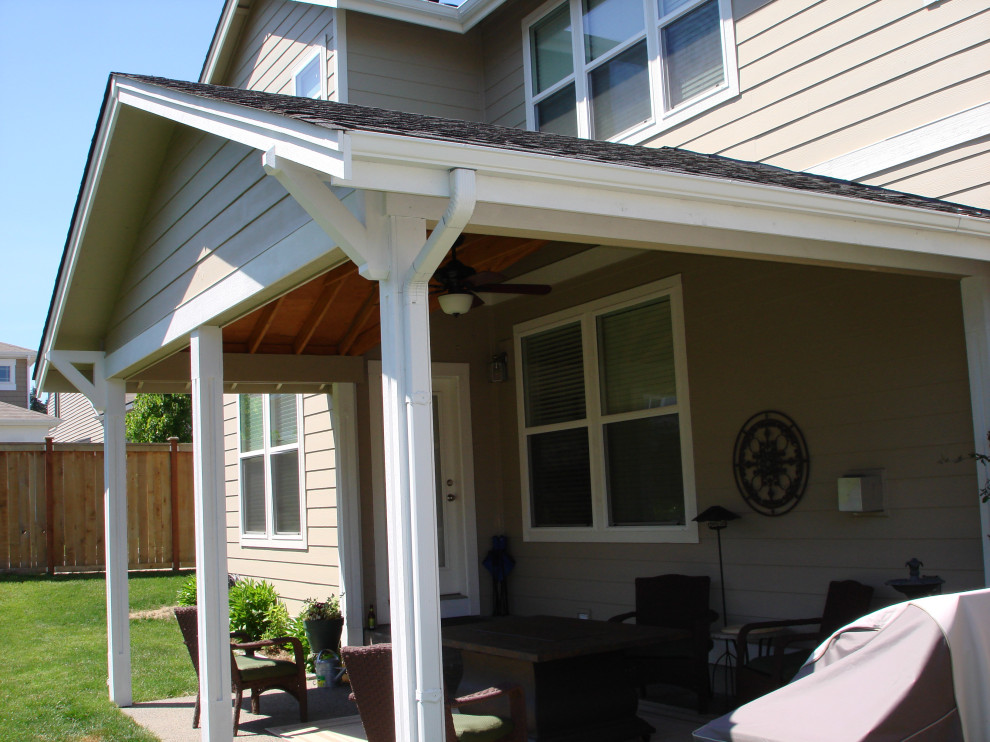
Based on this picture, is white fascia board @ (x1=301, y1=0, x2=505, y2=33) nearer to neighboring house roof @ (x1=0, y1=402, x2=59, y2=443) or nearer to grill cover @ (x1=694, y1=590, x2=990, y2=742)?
grill cover @ (x1=694, y1=590, x2=990, y2=742)

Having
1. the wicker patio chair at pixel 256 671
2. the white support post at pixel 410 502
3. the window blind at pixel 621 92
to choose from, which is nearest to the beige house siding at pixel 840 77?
the window blind at pixel 621 92

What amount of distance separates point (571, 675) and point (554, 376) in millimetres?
3078

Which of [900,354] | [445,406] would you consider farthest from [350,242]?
[445,406]

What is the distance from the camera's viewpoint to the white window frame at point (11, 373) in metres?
28.3

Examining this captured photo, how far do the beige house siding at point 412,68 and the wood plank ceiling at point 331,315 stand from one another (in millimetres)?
2122

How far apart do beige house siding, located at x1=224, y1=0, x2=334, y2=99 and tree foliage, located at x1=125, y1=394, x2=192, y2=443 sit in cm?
1036

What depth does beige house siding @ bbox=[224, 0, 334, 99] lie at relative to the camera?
905 centimetres

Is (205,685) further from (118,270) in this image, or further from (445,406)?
(445,406)

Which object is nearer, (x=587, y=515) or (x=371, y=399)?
(x=587, y=515)

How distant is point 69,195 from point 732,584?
551 centimetres

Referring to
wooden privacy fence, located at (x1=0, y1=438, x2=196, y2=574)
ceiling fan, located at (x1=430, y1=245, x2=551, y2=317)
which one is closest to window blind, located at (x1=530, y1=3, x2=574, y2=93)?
ceiling fan, located at (x1=430, y1=245, x2=551, y2=317)

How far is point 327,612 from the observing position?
803 cm

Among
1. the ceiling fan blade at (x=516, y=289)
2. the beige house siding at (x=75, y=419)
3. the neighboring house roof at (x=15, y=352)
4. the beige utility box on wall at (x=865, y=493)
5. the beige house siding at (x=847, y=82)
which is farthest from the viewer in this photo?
the neighboring house roof at (x=15, y=352)

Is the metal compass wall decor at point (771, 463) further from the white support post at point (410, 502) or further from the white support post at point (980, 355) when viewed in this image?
the white support post at point (410, 502)
